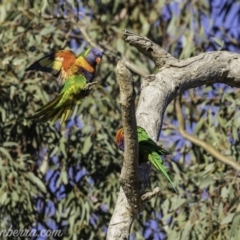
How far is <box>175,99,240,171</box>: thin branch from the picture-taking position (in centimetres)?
431

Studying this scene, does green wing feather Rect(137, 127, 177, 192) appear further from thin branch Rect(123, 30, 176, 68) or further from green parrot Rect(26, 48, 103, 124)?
green parrot Rect(26, 48, 103, 124)

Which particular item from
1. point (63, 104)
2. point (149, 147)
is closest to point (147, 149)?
point (149, 147)

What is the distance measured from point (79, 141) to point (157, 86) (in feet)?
8.05

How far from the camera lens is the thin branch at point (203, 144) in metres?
4.31

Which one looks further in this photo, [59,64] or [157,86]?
[59,64]

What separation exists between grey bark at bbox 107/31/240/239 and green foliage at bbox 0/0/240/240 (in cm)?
174

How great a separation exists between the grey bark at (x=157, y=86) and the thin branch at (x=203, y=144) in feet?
5.74

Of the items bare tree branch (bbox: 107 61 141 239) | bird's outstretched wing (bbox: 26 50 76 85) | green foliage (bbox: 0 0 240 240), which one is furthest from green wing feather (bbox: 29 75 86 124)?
green foliage (bbox: 0 0 240 240)

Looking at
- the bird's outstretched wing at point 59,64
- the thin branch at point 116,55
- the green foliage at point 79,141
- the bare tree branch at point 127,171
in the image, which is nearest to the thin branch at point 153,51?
the bare tree branch at point 127,171

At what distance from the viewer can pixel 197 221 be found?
4121 millimetres

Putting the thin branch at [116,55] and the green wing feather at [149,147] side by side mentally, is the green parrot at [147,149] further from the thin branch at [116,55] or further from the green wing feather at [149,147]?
the thin branch at [116,55]

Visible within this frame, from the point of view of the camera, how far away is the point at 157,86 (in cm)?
231

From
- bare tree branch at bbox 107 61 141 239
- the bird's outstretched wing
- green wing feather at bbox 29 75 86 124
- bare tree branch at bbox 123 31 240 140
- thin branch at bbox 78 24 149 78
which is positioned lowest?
bare tree branch at bbox 107 61 141 239

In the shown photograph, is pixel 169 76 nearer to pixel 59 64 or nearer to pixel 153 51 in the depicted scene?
pixel 153 51
